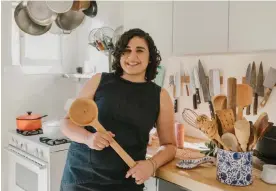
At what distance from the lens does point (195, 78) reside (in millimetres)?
1811

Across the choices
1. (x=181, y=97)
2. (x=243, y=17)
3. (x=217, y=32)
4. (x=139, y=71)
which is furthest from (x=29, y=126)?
(x=243, y=17)

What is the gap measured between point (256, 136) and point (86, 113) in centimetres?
60

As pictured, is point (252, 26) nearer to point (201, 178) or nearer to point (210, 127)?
point (210, 127)

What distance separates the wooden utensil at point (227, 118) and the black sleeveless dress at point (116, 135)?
26 cm

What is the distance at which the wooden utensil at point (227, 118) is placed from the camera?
3.47 ft


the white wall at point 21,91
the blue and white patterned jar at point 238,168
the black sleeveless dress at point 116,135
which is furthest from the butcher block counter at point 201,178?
the white wall at point 21,91

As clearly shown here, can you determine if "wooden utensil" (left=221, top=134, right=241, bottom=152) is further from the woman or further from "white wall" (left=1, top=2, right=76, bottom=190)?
"white wall" (left=1, top=2, right=76, bottom=190)

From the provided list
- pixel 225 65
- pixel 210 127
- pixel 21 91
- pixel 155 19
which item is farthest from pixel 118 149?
pixel 21 91

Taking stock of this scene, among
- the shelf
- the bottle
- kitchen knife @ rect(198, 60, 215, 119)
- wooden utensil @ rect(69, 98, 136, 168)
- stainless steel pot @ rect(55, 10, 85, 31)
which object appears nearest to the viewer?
wooden utensil @ rect(69, 98, 136, 168)

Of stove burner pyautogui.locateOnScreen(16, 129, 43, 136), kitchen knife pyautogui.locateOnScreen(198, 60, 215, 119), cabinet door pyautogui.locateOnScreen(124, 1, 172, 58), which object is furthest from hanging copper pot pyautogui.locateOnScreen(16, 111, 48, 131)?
kitchen knife pyautogui.locateOnScreen(198, 60, 215, 119)

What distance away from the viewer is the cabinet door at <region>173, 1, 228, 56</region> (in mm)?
→ 1498

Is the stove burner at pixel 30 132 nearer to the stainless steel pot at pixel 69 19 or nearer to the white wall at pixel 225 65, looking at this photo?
the stainless steel pot at pixel 69 19

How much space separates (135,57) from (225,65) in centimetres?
71

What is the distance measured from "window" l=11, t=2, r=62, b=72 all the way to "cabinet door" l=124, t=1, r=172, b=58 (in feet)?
2.92
